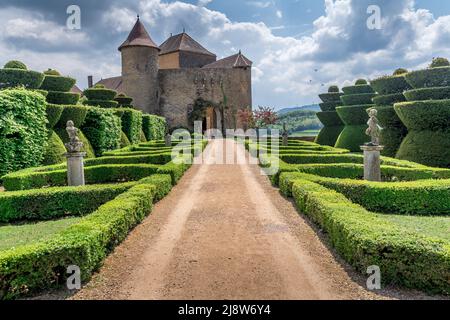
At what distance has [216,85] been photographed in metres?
45.4

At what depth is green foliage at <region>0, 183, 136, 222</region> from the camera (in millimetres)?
8867

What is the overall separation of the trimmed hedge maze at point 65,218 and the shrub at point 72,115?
11.1 feet

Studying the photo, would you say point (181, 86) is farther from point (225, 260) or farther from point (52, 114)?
point (225, 260)

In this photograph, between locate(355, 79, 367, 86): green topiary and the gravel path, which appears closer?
the gravel path

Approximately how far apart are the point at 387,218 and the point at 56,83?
53.7 feet

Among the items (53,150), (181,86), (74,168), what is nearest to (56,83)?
(53,150)

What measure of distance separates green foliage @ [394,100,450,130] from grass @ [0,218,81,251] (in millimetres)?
13490

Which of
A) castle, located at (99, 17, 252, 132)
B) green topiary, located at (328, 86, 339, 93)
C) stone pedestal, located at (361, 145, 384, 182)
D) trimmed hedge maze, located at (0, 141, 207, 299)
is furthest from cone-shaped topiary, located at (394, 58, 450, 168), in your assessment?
castle, located at (99, 17, 252, 132)

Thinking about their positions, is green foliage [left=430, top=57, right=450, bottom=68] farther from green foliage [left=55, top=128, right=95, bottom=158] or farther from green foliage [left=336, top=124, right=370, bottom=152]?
green foliage [left=55, top=128, right=95, bottom=158]

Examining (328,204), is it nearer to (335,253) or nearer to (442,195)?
(335,253)

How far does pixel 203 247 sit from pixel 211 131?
42142 mm
